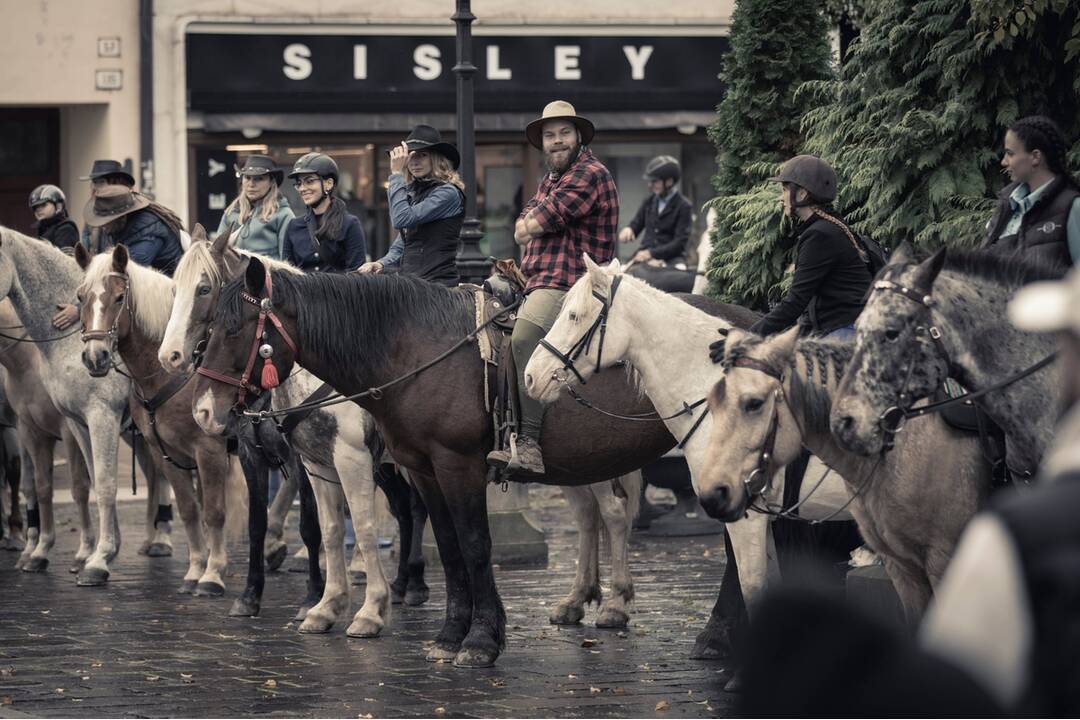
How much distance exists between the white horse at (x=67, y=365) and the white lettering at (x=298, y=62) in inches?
391

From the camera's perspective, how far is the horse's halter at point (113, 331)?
11.6 metres

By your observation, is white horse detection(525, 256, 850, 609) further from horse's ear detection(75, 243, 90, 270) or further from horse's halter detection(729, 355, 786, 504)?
horse's ear detection(75, 243, 90, 270)

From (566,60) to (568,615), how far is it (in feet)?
46.0

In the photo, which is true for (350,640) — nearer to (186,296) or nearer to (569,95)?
(186,296)

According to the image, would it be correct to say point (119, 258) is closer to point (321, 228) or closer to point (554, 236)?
point (321, 228)

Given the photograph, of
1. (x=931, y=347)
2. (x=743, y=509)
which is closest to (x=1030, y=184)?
(x=931, y=347)

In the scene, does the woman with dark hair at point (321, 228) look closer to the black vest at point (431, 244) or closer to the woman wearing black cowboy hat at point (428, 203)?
the woman wearing black cowboy hat at point (428, 203)

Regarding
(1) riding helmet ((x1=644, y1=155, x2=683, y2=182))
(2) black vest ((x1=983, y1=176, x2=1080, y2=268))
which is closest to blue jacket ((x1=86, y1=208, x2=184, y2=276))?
(1) riding helmet ((x1=644, y1=155, x2=683, y2=182))

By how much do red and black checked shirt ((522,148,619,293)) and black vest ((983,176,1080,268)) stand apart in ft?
7.55

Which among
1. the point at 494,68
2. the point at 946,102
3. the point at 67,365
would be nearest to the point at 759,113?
the point at 946,102

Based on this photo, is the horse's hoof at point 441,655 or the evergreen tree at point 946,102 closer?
the horse's hoof at point 441,655

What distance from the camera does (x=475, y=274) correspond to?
11.8 metres

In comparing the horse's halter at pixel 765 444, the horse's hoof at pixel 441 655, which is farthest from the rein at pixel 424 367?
the horse's halter at pixel 765 444

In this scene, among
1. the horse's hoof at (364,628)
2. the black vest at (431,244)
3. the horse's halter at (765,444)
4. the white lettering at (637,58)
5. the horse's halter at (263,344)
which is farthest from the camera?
the white lettering at (637,58)
